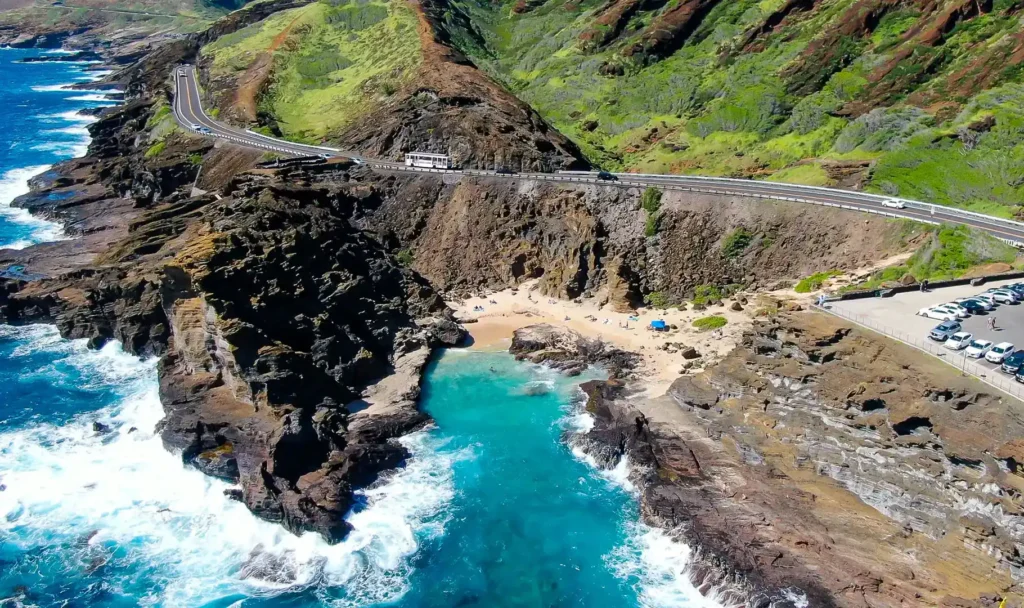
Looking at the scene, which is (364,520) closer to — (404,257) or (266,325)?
(266,325)

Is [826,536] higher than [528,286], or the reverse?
[528,286]

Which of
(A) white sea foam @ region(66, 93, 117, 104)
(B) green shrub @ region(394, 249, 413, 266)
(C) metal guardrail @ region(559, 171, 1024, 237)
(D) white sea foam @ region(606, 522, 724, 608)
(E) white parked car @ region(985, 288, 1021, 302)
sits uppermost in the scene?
(A) white sea foam @ region(66, 93, 117, 104)

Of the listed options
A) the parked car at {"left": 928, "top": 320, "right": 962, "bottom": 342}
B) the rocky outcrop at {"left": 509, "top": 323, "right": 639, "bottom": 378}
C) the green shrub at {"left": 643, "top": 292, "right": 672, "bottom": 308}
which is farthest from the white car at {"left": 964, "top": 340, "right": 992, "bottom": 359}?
the green shrub at {"left": 643, "top": 292, "right": 672, "bottom": 308}

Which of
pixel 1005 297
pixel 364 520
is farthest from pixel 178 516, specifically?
pixel 1005 297

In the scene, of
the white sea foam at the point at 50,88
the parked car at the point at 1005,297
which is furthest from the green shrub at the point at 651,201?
the white sea foam at the point at 50,88

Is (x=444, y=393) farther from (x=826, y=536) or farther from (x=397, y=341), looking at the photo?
(x=826, y=536)

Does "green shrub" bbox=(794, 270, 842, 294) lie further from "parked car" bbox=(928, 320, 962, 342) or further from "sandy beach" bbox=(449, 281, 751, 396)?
"parked car" bbox=(928, 320, 962, 342)

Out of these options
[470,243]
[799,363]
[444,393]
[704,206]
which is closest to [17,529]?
[444,393]

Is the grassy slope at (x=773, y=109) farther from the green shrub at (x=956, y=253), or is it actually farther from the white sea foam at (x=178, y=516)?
the white sea foam at (x=178, y=516)
